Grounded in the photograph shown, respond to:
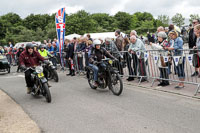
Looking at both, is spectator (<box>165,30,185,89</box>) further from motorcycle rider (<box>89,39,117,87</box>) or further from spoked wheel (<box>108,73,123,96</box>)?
motorcycle rider (<box>89,39,117,87</box>)

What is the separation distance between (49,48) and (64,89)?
7869 mm

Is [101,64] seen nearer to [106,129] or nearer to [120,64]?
[120,64]

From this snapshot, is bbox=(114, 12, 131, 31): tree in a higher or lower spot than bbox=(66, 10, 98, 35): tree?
higher

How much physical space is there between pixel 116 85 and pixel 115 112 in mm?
1814

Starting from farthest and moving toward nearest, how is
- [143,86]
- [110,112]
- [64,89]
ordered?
[64,89], [143,86], [110,112]

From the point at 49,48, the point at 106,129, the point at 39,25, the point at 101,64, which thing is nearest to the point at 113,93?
the point at 101,64

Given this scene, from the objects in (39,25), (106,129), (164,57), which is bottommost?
(106,129)

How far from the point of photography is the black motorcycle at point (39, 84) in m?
7.03

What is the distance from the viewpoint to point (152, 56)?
838cm

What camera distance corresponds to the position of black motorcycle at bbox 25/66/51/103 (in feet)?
23.1

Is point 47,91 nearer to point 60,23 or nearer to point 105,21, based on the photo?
point 60,23

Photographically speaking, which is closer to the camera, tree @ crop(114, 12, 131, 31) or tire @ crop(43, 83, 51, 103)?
tire @ crop(43, 83, 51, 103)

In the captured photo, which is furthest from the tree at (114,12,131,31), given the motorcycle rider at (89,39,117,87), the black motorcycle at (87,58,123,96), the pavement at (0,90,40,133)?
the pavement at (0,90,40,133)

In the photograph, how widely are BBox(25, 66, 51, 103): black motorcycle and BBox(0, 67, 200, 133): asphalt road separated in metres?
0.24
